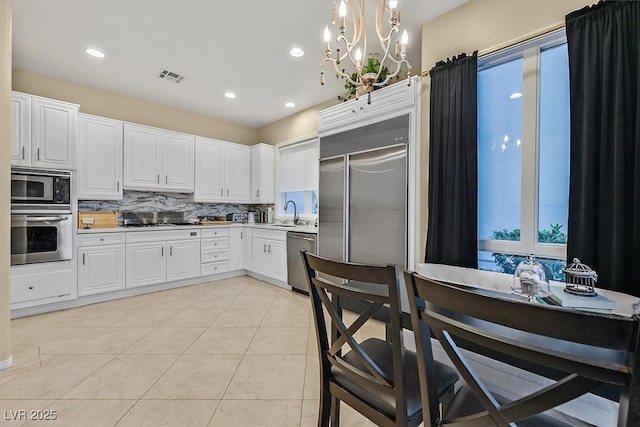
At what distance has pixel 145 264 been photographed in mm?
4020

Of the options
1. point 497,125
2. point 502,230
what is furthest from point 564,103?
point 502,230

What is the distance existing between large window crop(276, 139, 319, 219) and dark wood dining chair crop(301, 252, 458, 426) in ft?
11.8

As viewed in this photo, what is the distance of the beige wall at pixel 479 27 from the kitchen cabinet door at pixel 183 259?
353 centimetres

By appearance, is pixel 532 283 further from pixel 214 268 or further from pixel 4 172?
pixel 214 268

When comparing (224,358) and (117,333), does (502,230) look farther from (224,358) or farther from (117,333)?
(117,333)

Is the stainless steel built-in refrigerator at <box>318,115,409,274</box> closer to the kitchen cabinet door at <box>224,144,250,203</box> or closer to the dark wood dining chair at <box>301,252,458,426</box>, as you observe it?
the dark wood dining chair at <box>301,252,458,426</box>

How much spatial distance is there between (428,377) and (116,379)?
2.23m

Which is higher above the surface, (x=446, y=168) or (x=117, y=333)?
(x=446, y=168)

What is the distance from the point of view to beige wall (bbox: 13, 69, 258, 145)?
3.63 m

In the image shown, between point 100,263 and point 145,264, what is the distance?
0.52 metres

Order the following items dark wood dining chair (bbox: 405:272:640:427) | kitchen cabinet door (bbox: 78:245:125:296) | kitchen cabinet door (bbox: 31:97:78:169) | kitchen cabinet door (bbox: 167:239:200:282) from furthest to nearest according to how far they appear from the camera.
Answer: kitchen cabinet door (bbox: 167:239:200:282), kitchen cabinet door (bbox: 78:245:125:296), kitchen cabinet door (bbox: 31:97:78:169), dark wood dining chair (bbox: 405:272:640:427)

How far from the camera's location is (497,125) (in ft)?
7.63

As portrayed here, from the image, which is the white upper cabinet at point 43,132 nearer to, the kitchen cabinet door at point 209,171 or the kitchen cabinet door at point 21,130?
the kitchen cabinet door at point 21,130

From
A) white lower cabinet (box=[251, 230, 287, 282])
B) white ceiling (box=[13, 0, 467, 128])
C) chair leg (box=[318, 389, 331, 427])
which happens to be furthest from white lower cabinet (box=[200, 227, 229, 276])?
chair leg (box=[318, 389, 331, 427])
